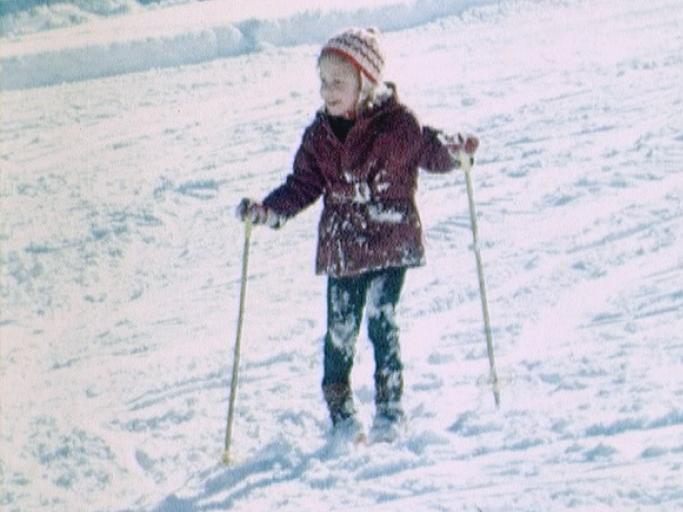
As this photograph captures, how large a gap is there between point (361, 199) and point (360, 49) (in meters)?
0.54

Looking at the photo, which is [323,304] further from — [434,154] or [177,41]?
[177,41]

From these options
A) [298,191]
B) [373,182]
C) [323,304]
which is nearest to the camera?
[373,182]

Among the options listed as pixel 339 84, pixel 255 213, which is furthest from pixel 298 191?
pixel 339 84

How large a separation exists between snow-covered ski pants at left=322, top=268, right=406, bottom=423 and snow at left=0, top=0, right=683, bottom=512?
6.4 inches

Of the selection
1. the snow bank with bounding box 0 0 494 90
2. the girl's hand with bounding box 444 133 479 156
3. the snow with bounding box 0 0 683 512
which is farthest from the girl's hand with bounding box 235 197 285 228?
the snow bank with bounding box 0 0 494 90

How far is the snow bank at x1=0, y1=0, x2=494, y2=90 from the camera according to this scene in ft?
42.5

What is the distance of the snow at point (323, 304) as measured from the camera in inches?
147

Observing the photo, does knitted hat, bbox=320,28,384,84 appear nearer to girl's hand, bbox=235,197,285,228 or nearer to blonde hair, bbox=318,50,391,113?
blonde hair, bbox=318,50,391,113

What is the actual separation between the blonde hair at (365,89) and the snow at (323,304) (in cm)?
122

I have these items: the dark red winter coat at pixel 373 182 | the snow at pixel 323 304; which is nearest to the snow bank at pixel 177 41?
the snow at pixel 323 304

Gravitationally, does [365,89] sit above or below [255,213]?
above

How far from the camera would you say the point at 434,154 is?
12.7 ft

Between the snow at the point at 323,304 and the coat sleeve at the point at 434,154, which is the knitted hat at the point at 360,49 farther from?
the snow at the point at 323,304

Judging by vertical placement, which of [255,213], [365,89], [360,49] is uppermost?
[360,49]
